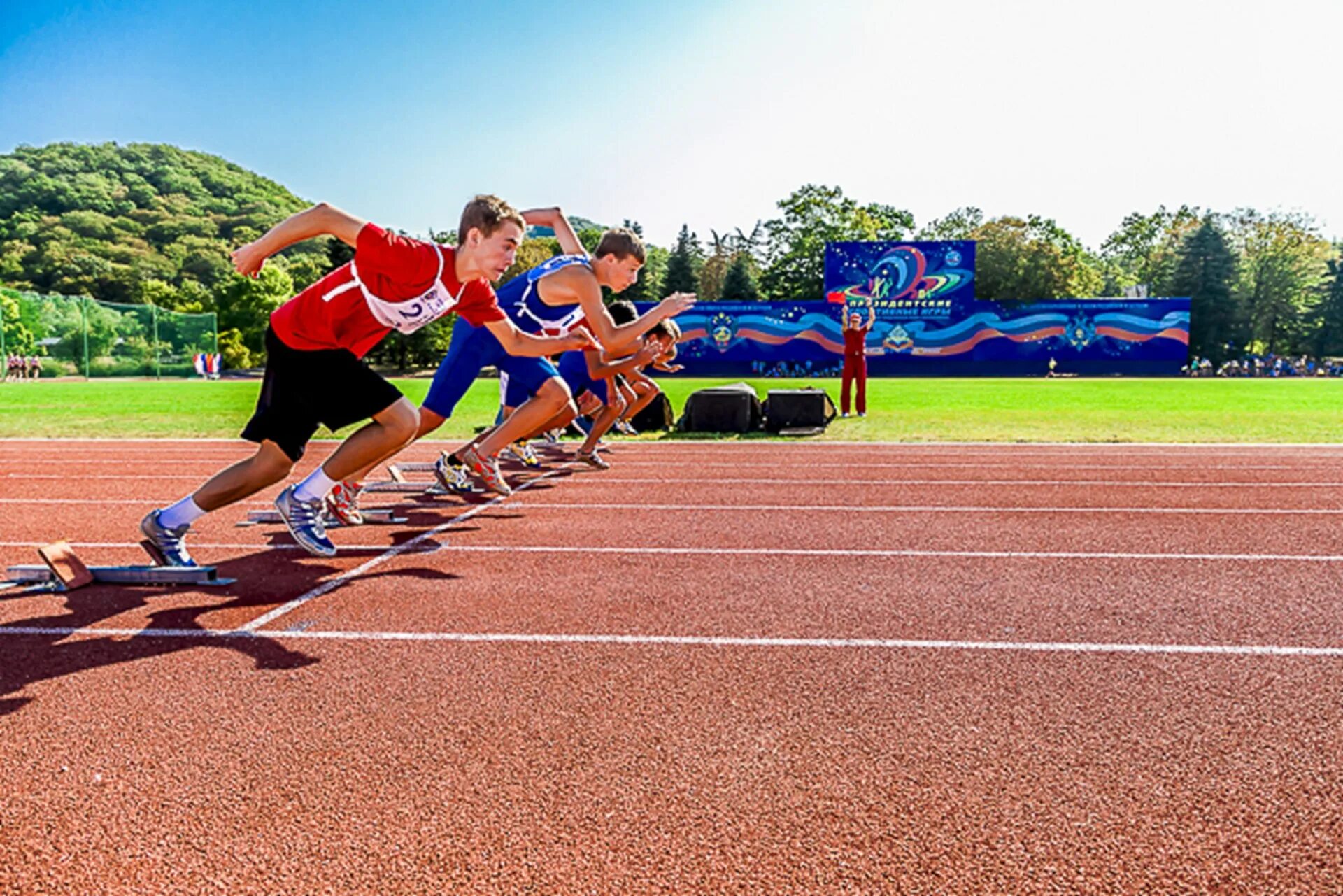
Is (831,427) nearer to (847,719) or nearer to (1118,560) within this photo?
(1118,560)

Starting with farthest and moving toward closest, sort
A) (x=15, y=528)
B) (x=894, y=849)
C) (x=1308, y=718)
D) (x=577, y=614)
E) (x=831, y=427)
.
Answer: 1. (x=831, y=427)
2. (x=15, y=528)
3. (x=577, y=614)
4. (x=1308, y=718)
5. (x=894, y=849)

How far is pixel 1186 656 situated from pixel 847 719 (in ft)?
5.10

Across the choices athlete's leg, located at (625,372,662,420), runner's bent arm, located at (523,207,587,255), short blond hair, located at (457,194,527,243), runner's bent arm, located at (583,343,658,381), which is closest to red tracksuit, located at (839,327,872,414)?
athlete's leg, located at (625,372,662,420)

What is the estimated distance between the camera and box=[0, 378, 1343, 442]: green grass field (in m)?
13.5

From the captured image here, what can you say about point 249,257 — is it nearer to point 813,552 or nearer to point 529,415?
point 529,415

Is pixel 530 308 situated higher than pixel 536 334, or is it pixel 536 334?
pixel 530 308

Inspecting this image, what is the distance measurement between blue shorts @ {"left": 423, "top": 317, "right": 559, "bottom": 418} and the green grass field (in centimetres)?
625

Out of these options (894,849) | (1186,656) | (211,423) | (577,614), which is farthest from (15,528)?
(211,423)

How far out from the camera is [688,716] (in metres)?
3.02

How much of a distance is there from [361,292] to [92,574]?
1.98 meters

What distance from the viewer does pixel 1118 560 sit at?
536 cm

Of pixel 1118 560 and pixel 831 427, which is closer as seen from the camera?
pixel 1118 560

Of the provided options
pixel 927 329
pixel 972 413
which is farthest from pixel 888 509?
pixel 927 329

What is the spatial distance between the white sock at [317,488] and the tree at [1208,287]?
64.6 metres
